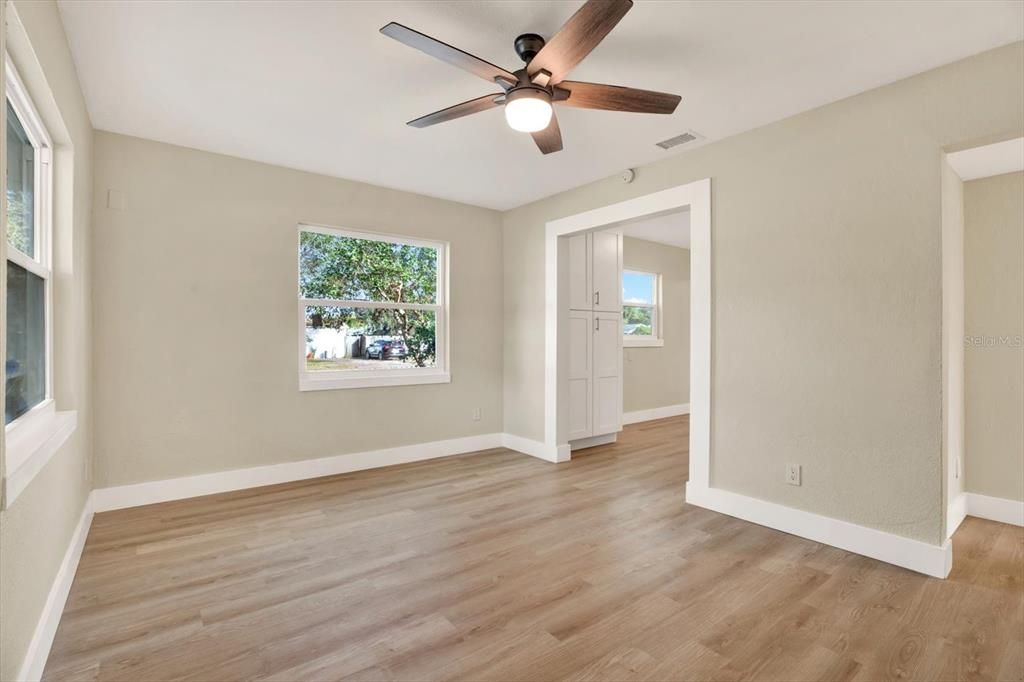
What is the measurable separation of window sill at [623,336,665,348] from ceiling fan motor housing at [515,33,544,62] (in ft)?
16.5

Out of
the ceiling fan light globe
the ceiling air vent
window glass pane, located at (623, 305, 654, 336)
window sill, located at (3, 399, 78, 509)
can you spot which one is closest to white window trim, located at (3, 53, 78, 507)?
window sill, located at (3, 399, 78, 509)

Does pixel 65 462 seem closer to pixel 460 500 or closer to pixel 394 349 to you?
pixel 460 500

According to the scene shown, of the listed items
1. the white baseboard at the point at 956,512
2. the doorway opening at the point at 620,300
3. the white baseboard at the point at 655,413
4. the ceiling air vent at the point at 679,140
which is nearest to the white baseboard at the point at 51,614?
the doorway opening at the point at 620,300

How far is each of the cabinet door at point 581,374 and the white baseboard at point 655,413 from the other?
1757mm

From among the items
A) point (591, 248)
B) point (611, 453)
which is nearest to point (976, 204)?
point (591, 248)

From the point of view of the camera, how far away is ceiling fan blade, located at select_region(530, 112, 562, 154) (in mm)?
2514

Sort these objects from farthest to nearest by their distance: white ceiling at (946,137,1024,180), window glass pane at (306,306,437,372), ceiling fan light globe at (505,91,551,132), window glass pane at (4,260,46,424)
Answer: window glass pane at (306,306,437,372)
white ceiling at (946,137,1024,180)
ceiling fan light globe at (505,91,551,132)
window glass pane at (4,260,46,424)

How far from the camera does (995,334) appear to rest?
10.7 feet

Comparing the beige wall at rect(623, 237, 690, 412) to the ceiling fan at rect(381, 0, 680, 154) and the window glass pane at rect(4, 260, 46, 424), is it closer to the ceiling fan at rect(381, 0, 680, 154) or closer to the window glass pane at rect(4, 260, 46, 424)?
the ceiling fan at rect(381, 0, 680, 154)

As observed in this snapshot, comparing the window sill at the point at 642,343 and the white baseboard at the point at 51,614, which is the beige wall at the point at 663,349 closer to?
the window sill at the point at 642,343

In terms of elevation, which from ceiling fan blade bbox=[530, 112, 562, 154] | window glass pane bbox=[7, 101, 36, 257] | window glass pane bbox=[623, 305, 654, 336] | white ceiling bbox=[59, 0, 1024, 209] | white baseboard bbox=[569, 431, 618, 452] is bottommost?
white baseboard bbox=[569, 431, 618, 452]

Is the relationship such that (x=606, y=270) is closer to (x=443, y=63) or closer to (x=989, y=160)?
(x=989, y=160)

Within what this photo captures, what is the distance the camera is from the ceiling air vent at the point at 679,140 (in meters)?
3.31

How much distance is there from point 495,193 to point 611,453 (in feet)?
9.13
